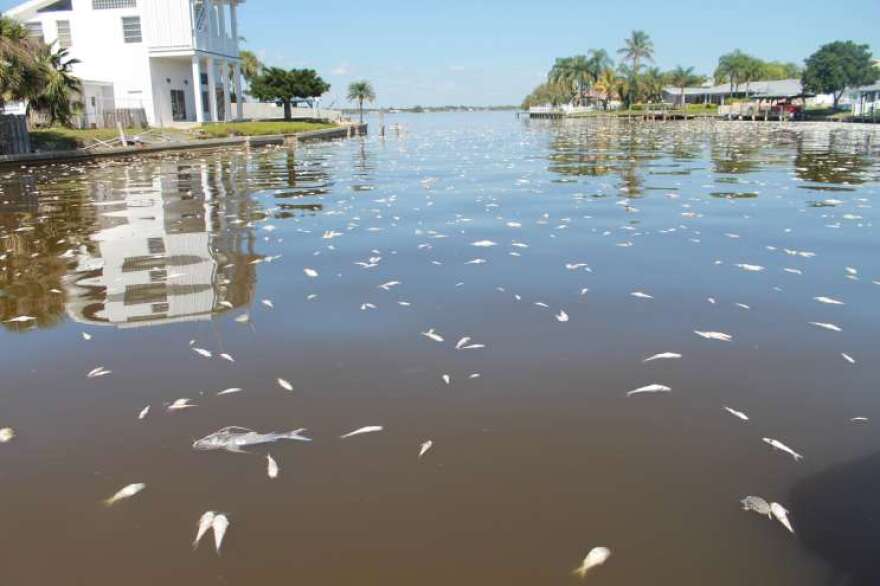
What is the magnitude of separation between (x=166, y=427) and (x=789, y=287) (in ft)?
18.7

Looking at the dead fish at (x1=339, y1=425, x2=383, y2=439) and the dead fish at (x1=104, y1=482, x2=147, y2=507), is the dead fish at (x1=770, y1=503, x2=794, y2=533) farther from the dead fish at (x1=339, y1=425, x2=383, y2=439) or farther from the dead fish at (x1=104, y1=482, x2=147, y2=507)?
the dead fish at (x1=104, y1=482, x2=147, y2=507)

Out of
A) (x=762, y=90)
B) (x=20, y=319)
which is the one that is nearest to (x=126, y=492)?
(x=20, y=319)

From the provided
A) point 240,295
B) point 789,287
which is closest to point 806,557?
point 789,287

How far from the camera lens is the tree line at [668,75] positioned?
94250mm

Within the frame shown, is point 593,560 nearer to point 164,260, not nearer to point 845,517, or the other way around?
point 845,517

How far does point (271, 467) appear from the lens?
362cm

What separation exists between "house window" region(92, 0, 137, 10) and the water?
4190 centimetres

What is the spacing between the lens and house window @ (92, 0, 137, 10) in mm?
44750

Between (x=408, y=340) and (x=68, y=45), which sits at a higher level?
(x=68, y=45)

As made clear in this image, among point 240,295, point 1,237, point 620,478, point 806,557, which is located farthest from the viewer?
point 1,237

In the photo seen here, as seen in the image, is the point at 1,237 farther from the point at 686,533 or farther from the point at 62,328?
the point at 686,533

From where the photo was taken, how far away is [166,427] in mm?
4051

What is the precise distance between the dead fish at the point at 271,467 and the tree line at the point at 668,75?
107132 mm

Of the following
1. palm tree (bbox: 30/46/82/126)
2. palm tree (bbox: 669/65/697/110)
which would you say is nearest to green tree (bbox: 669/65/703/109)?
palm tree (bbox: 669/65/697/110)
